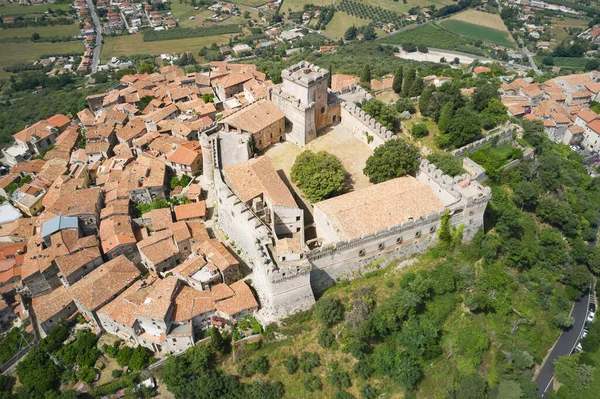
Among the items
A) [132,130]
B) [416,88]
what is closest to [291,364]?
[132,130]

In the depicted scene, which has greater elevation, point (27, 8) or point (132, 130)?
point (132, 130)

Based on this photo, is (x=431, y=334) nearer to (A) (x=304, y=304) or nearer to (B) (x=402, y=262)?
(B) (x=402, y=262)

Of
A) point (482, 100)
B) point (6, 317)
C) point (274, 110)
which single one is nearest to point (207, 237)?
point (274, 110)

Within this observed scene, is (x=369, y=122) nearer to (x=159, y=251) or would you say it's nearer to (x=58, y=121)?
(x=159, y=251)

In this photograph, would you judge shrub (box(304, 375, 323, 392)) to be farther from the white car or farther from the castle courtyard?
the white car

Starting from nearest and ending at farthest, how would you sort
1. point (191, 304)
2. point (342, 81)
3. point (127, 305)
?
point (191, 304)
point (127, 305)
point (342, 81)

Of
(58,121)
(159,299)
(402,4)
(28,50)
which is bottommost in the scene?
(28,50)

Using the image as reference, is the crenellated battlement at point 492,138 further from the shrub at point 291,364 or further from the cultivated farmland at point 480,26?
the cultivated farmland at point 480,26

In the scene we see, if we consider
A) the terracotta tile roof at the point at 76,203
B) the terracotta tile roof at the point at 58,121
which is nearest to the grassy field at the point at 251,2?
the terracotta tile roof at the point at 58,121
